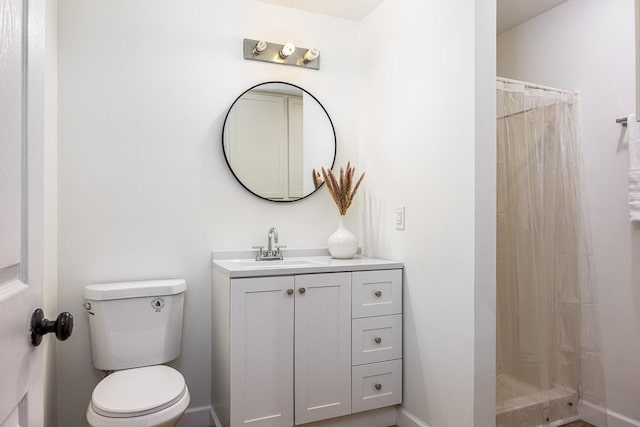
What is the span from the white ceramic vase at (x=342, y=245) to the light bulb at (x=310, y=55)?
109 cm

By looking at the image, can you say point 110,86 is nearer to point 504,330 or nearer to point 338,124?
point 338,124

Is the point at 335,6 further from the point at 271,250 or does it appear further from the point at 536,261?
the point at 536,261

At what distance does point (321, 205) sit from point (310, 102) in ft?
2.16

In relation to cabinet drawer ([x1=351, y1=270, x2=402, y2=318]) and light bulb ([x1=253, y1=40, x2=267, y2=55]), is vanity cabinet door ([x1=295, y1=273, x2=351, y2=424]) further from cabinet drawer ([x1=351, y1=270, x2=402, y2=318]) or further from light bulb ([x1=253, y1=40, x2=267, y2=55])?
light bulb ([x1=253, y1=40, x2=267, y2=55])

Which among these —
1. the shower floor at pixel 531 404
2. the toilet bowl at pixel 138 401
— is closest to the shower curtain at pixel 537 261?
the shower floor at pixel 531 404

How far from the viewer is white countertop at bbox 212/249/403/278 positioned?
194cm

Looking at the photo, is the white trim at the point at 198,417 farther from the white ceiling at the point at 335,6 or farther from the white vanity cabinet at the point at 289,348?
the white ceiling at the point at 335,6

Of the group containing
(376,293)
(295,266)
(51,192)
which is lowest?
(376,293)

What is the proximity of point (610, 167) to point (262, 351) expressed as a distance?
6.79ft

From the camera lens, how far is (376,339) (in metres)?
2.16

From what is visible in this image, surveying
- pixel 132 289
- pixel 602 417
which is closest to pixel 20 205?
pixel 132 289

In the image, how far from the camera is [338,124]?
272 cm

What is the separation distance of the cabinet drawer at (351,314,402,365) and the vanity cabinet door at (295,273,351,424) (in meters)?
0.04

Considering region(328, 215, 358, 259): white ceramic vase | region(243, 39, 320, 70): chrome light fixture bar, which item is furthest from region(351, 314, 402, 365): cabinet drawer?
region(243, 39, 320, 70): chrome light fixture bar
